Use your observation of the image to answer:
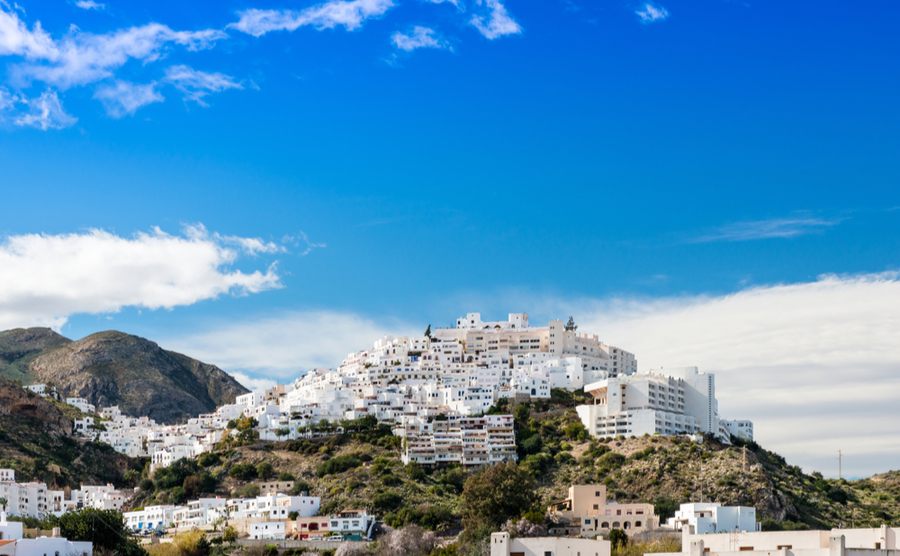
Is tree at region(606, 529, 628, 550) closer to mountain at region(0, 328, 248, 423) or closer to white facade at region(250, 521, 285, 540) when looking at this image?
white facade at region(250, 521, 285, 540)

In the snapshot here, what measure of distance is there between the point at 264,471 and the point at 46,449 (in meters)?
24.3

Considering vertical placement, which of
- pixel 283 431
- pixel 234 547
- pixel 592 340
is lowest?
pixel 234 547

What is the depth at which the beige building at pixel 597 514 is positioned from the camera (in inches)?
2335

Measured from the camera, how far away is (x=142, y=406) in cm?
15400

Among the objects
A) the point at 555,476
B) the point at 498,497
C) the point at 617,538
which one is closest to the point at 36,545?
the point at 498,497

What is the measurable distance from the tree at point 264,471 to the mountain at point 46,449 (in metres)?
18.8

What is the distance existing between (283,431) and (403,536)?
35273 mm

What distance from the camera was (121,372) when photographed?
161375 millimetres

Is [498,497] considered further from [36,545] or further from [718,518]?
[36,545]

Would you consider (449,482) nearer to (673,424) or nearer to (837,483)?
(673,424)

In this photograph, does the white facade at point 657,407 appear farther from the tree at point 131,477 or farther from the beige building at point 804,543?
the beige building at point 804,543

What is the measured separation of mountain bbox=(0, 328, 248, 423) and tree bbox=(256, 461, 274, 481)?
248ft

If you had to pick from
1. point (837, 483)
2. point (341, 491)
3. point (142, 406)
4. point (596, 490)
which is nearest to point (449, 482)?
point (341, 491)

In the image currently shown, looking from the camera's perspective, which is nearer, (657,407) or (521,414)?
(657,407)
